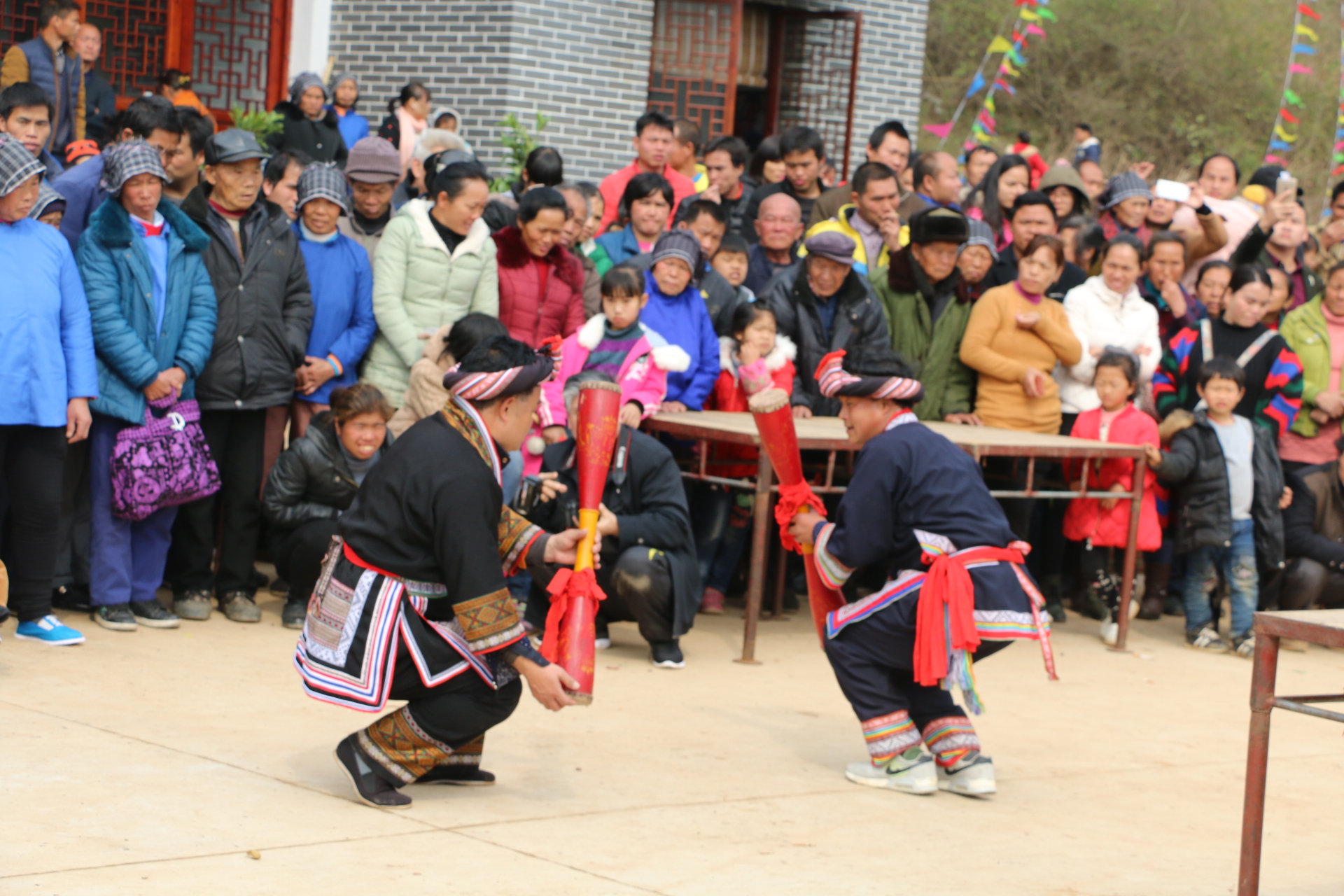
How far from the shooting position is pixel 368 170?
709 cm

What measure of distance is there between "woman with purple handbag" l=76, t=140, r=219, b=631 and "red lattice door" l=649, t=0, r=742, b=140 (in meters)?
7.20

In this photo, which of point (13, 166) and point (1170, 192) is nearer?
point (13, 166)

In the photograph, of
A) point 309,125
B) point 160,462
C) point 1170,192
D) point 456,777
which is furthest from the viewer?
point 309,125

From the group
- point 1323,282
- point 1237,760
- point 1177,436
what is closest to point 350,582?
point 1237,760

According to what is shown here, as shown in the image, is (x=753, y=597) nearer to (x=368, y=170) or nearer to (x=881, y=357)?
(x=881, y=357)

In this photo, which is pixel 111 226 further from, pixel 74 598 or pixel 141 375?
pixel 74 598

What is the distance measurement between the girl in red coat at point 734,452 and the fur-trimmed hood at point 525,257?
766mm

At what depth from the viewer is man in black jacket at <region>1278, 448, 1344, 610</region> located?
7668 millimetres

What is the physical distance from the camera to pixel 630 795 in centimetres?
443

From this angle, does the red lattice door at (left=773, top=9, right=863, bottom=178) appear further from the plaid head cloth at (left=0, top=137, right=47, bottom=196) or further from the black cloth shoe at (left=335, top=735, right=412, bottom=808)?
the black cloth shoe at (left=335, top=735, right=412, bottom=808)

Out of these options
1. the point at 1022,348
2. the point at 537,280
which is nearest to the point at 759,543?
the point at 537,280

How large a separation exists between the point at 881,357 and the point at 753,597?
186 centimetres

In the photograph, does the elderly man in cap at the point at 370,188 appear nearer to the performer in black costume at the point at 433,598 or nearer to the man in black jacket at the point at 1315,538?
the performer in black costume at the point at 433,598

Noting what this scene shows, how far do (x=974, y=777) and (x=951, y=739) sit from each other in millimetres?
132
